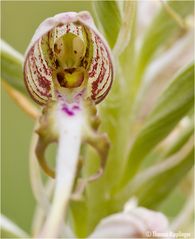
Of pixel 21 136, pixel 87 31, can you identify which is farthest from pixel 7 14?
pixel 87 31

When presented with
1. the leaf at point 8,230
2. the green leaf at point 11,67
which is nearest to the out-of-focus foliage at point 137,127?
the green leaf at point 11,67

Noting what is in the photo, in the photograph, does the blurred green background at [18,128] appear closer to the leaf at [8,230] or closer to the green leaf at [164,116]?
the leaf at [8,230]

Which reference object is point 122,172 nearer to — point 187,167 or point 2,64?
point 187,167

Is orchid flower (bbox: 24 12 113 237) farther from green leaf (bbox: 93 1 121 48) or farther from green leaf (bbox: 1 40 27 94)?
green leaf (bbox: 1 40 27 94)

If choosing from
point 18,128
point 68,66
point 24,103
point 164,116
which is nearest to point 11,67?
point 24,103

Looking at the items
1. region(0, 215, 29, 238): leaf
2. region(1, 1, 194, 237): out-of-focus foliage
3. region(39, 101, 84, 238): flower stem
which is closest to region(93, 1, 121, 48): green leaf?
region(1, 1, 194, 237): out-of-focus foliage

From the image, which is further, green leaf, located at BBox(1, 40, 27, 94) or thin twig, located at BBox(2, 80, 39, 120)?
thin twig, located at BBox(2, 80, 39, 120)
